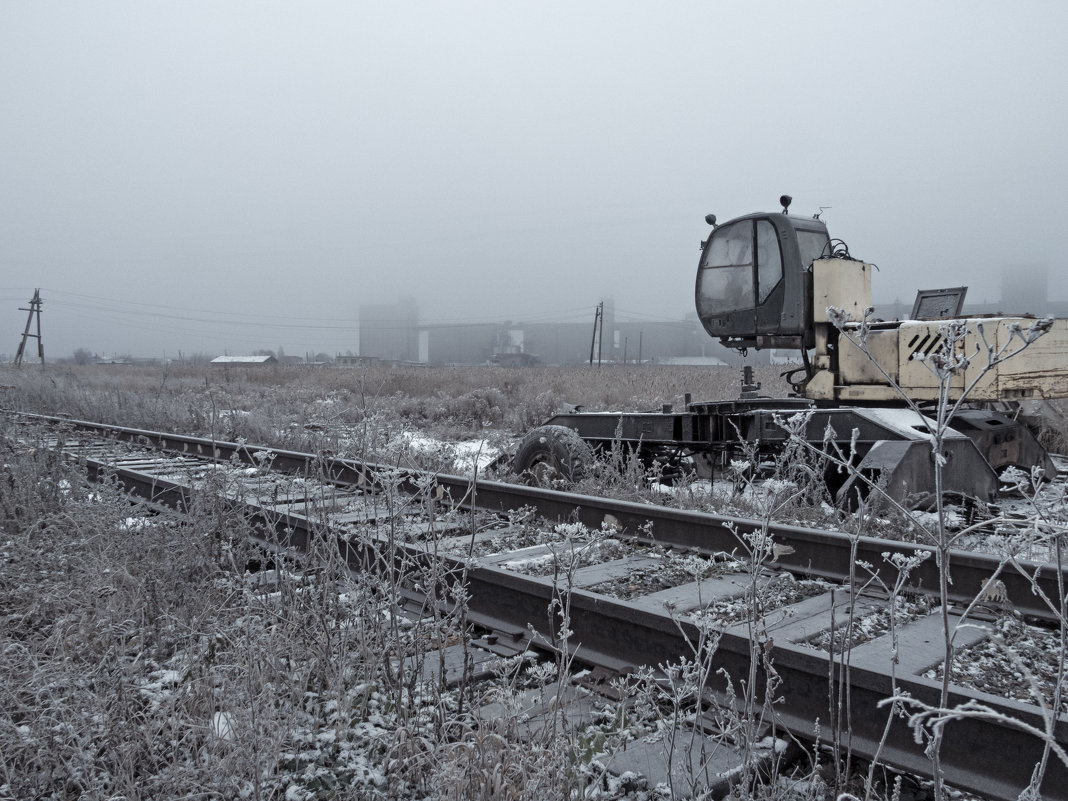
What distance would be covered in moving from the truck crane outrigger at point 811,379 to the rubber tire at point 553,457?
0.04 feet

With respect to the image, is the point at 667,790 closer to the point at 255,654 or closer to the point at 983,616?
the point at 255,654

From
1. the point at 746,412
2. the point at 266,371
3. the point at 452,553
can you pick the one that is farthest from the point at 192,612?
the point at 266,371

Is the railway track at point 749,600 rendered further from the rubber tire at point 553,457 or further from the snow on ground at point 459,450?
the snow on ground at point 459,450

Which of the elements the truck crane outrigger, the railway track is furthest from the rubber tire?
the railway track

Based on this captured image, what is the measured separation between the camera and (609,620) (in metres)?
3.83

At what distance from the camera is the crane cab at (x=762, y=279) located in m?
7.90

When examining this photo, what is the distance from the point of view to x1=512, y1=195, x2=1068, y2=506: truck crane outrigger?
22.4 feet

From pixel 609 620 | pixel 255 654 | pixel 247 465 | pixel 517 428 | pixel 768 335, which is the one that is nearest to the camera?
pixel 255 654

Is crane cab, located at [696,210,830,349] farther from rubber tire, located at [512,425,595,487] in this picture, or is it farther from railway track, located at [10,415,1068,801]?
railway track, located at [10,415,1068,801]

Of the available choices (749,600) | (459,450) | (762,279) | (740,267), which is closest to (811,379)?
(762,279)

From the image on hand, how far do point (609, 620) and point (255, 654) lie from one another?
155cm

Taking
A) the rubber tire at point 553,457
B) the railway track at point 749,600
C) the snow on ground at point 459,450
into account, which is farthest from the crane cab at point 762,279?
the railway track at point 749,600

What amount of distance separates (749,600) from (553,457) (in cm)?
502

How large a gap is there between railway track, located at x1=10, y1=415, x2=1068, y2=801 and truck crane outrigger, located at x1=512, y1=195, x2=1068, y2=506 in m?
1.67
